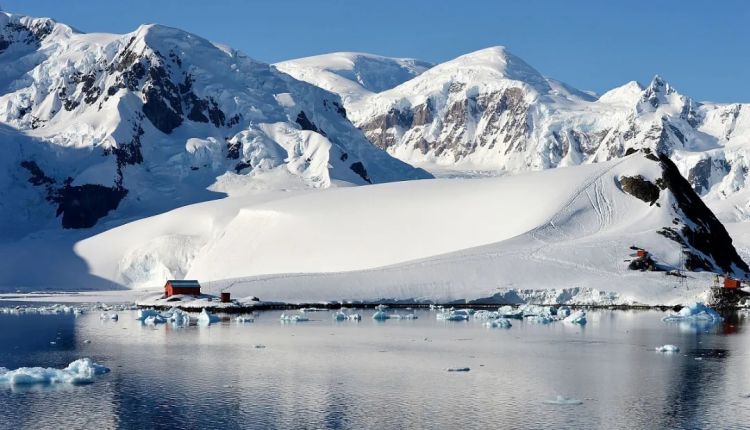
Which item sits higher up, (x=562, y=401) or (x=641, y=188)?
(x=641, y=188)

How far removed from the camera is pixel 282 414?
175 ft

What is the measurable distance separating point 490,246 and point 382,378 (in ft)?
318

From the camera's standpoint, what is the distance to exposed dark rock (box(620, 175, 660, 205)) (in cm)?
17500

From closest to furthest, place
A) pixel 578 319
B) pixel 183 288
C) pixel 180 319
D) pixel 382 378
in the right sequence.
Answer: pixel 382 378
pixel 578 319
pixel 180 319
pixel 183 288

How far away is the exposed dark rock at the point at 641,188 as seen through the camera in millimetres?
175000

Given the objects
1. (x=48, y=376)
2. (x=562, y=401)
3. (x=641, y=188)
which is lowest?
(x=562, y=401)

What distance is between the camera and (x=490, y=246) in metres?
161

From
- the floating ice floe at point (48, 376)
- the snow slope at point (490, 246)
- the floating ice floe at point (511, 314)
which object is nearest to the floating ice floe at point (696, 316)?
the floating ice floe at point (511, 314)

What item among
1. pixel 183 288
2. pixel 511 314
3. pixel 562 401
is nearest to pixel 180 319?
pixel 183 288

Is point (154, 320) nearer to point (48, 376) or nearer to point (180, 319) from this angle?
point (180, 319)

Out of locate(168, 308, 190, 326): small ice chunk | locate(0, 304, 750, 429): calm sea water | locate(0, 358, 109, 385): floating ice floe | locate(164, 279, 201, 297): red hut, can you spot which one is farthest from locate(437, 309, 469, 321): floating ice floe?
locate(0, 358, 109, 385): floating ice floe

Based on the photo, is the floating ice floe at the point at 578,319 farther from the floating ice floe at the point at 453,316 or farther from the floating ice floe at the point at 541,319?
the floating ice floe at the point at 453,316

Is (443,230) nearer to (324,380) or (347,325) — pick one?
(347,325)

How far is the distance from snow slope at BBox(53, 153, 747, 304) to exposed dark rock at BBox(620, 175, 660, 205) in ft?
3.77
